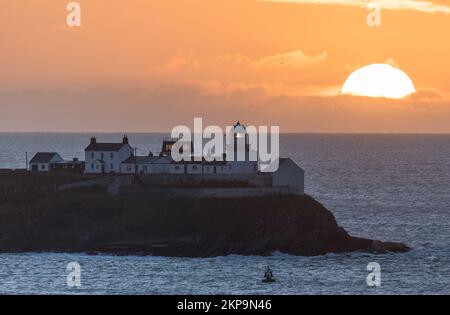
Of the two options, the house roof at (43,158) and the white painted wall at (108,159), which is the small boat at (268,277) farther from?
the house roof at (43,158)

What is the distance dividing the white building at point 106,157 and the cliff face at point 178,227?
12008 mm

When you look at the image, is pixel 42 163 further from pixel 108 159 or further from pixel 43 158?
pixel 108 159

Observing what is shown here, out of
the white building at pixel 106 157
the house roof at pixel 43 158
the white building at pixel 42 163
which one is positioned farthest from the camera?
the house roof at pixel 43 158

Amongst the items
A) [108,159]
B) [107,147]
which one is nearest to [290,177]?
[108,159]

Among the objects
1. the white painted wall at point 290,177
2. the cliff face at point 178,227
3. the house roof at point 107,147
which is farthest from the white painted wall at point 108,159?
the white painted wall at point 290,177

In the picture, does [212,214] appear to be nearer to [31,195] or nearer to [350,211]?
[31,195]

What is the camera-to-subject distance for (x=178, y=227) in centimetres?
8681

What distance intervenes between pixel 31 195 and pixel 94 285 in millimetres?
A: 29656

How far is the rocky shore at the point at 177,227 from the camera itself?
275 ft

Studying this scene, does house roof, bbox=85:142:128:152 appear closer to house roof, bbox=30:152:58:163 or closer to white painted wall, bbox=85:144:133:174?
white painted wall, bbox=85:144:133:174

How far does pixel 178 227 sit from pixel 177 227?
9 centimetres

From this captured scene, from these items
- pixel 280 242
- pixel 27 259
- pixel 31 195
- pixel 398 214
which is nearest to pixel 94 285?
pixel 27 259

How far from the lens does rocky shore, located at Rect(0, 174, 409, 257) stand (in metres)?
83.8

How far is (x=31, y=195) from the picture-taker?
319 ft
